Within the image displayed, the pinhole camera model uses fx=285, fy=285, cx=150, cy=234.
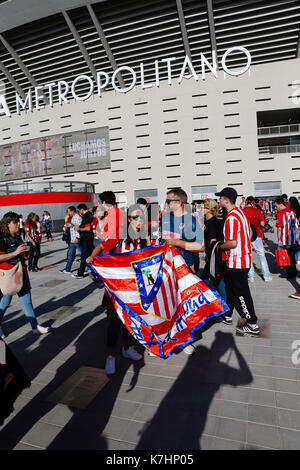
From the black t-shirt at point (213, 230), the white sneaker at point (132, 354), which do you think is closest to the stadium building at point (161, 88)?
the black t-shirt at point (213, 230)

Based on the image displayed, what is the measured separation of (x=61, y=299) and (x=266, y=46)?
1265 inches

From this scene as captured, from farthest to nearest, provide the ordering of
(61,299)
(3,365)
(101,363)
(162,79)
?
(162,79) < (61,299) < (101,363) < (3,365)

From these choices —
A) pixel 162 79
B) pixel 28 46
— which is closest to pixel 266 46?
pixel 162 79

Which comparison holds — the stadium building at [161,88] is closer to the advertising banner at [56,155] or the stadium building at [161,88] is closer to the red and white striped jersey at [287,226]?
the advertising banner at [56,155]

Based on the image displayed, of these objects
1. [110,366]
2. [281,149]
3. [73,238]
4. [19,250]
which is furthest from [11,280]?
[281,149]

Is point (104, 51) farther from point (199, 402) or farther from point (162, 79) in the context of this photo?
point (199, 402)

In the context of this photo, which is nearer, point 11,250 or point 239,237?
point 11,250

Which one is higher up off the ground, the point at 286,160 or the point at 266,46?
the point at 266,46

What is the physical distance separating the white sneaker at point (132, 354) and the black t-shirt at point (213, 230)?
222cm

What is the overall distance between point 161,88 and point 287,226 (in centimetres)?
2837

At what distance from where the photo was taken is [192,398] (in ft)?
9.37

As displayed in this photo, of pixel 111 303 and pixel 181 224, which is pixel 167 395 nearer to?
pixel 111 303

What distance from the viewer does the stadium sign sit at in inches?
1109

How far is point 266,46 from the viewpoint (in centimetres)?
2791
